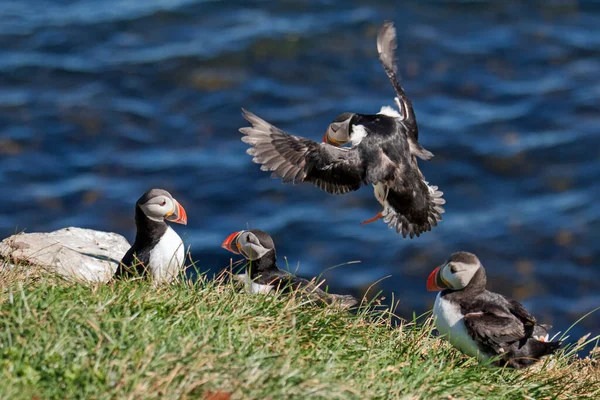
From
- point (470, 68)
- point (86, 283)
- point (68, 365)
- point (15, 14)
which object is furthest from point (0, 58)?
point (68, 365)

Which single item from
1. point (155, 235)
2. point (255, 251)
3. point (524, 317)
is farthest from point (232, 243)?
point (524, 317)

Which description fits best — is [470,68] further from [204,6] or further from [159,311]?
[159,311]

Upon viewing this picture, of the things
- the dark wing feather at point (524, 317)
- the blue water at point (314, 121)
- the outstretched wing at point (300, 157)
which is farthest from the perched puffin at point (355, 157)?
the blue water at point (314, 121)

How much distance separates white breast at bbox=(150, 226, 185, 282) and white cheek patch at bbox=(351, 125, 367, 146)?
1.32 m

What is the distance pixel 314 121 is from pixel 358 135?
248 inches

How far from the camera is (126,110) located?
12.4 meters

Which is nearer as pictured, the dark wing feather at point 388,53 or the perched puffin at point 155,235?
the perched puffin at point 155,235

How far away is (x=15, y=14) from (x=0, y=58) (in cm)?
145

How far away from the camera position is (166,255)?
5.76 meters

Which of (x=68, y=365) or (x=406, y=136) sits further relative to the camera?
(x=406, y=136)

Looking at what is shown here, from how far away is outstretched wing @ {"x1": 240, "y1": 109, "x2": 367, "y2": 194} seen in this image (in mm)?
5789

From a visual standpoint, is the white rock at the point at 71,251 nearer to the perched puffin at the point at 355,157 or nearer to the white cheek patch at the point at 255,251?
the white cheek patch at the point at 255,251

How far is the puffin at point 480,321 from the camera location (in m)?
4.97

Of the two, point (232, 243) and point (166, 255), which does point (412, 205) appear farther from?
point (166, 255)
